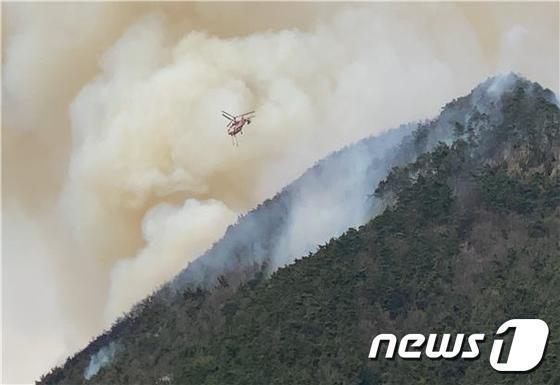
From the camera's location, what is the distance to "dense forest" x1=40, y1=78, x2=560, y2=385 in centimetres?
12444

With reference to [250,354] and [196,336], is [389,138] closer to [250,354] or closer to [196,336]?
[196,336]

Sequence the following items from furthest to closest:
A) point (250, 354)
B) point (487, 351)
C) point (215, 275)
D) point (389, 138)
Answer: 1. point (389, 138)
2. point (215, 275)
3. point (250, 354)
4. point (487, 351)

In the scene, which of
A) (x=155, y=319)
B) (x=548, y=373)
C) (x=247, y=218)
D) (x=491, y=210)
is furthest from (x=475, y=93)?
(x=548, y=373)

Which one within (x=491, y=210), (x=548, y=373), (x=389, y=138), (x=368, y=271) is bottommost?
(x=548, y=373)

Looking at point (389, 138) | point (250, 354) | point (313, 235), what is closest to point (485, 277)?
point (250, 354)

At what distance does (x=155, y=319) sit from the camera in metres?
165

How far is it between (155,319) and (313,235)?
27.7m

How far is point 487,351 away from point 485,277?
67.2 feet

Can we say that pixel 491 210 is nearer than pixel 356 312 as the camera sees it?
No

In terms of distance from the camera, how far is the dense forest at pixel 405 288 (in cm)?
12444

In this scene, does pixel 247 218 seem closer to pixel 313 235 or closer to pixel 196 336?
pixel 313 235

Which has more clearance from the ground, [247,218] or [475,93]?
[475,93]

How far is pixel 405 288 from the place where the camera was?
5477 inches

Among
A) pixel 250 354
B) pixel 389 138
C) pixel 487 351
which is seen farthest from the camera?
pixel 389 138
